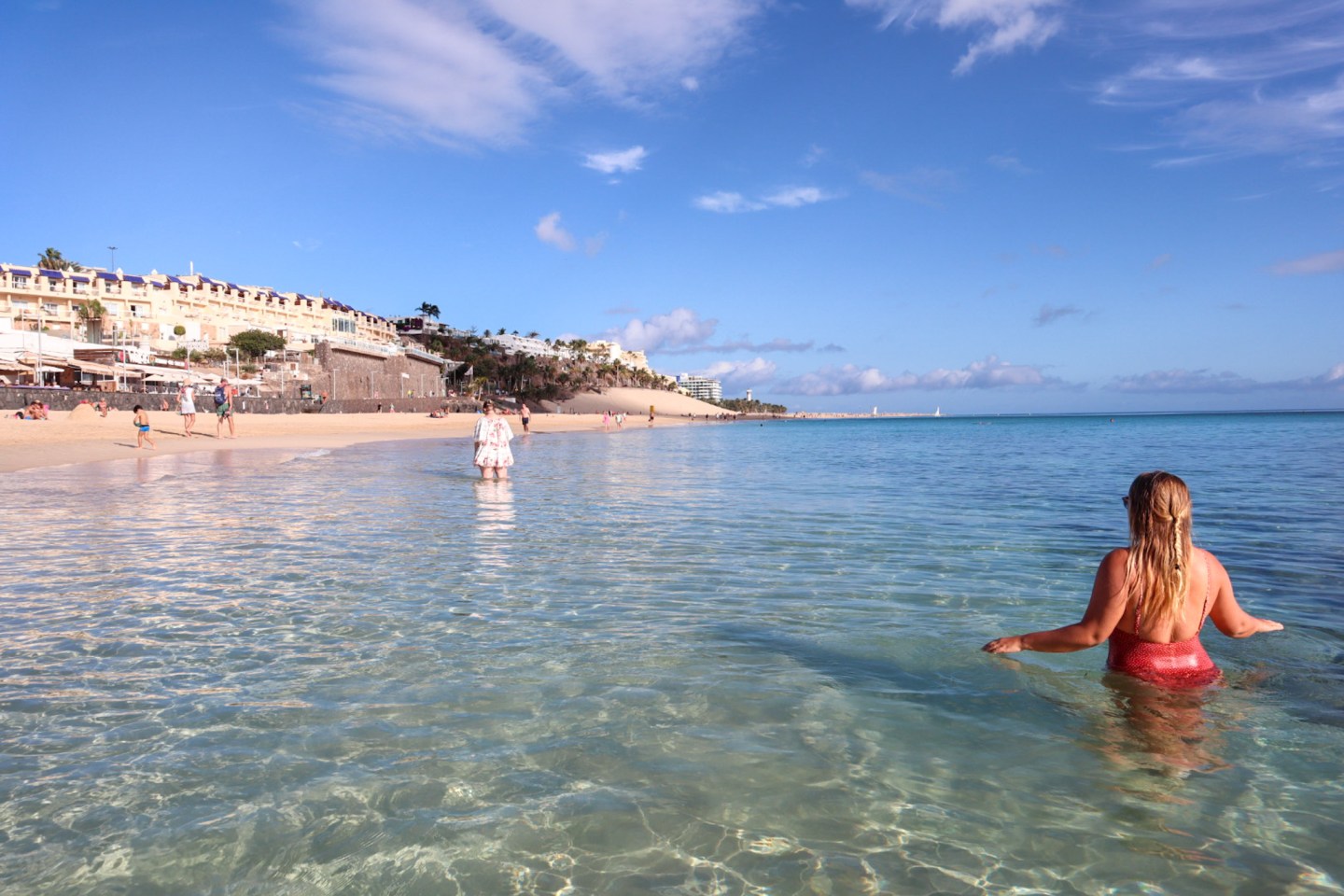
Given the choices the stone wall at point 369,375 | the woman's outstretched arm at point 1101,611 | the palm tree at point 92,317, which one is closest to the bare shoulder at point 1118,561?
the woman's outstretched arm at point 1101,611

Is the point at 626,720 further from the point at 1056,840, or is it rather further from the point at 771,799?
the point at 1056,840

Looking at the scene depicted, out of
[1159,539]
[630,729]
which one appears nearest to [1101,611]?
[1159,539]

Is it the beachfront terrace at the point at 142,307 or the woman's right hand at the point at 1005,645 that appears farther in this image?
the beachfront terrace at the point at 142,307

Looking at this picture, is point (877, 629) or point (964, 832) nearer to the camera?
point (964, 832)

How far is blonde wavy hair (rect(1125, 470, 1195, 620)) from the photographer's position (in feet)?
13.3

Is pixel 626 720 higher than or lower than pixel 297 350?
lower

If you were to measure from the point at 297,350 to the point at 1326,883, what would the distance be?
292ft

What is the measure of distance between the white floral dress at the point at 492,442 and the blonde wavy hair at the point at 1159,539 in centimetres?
1562

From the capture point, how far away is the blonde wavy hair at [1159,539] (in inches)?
159

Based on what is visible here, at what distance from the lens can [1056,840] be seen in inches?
124

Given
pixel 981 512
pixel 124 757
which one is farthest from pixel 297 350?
pixel 124 757

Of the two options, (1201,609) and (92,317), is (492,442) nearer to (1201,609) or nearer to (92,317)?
(1201,609)

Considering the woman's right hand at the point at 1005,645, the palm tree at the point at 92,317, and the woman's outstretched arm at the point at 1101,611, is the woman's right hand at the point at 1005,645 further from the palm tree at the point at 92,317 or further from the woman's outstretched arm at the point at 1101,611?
the palm tree at the point at 92,317

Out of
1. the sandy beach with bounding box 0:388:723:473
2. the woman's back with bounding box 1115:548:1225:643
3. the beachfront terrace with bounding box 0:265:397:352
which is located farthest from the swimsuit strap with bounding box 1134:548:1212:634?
the beachfront terrace with bounding box 0:265:397:352
